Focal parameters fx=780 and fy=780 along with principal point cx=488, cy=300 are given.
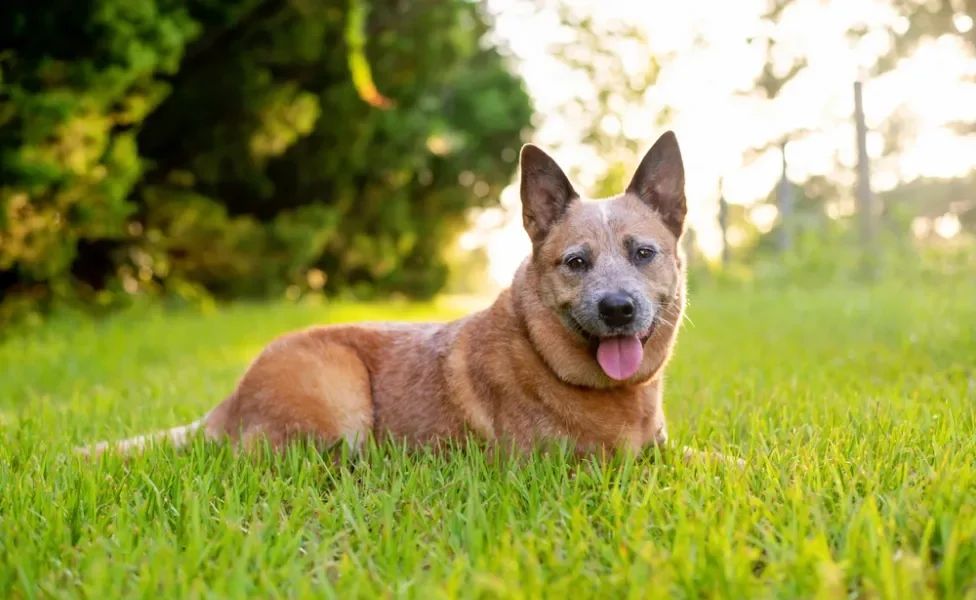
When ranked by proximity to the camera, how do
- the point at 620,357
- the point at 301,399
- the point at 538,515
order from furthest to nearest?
the point at 301,399, the point at 620,357, the point at 538,515

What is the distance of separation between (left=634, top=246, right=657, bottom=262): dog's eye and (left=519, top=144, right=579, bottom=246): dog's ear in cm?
41

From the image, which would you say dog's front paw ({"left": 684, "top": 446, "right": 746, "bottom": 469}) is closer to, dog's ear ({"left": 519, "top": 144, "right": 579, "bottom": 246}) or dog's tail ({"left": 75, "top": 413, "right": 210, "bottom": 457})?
dog's ear ({"left": 519, "top": 144, "right": 579, "bottom": 246})

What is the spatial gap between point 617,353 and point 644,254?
1.54 ft

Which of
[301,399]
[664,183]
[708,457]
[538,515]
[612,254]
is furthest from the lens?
[664,183]

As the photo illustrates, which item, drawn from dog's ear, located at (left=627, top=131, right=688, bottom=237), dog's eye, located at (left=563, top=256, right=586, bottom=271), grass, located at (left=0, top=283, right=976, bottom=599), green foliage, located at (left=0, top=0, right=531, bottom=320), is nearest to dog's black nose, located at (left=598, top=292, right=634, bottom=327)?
dog's eye, located at (left=563, top=256, right=586, bottom=271)

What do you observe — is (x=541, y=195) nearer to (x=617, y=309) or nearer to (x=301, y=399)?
(x=617, y=309)

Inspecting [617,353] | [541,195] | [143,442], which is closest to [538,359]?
[617,353]

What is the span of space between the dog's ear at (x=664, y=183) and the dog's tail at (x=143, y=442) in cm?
229

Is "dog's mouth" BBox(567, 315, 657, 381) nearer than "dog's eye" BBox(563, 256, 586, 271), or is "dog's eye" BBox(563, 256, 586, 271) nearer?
"dog's mouth" BBox(567, 315, 657, 381)

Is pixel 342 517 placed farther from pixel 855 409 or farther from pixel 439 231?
pixel 439 231

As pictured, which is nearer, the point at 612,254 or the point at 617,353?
the point at 617,353

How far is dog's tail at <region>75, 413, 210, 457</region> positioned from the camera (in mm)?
3346

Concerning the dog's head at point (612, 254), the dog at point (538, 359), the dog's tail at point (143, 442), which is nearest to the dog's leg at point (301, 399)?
the dog at point (538, 359)

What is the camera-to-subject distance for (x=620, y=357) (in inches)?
126
